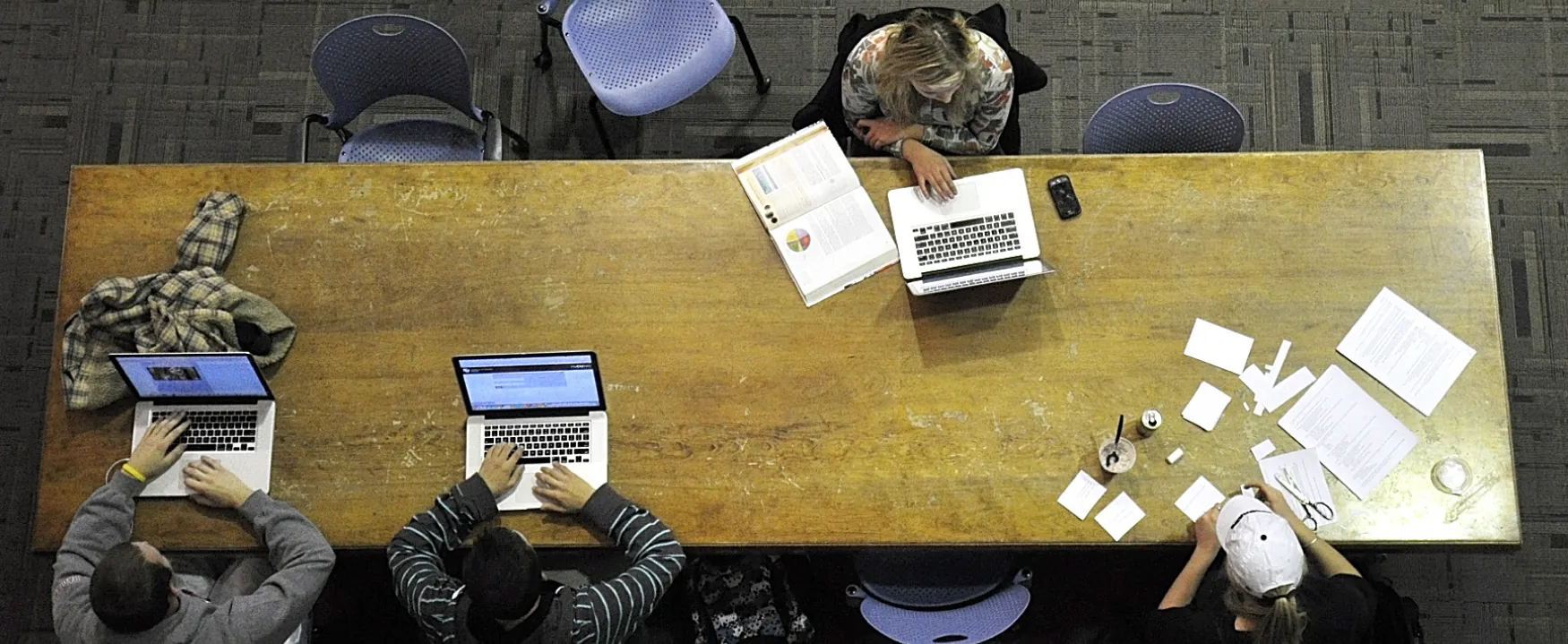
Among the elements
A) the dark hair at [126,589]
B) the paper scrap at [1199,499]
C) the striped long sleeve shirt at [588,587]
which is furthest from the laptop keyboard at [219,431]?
the paper scrap at [1199,499]

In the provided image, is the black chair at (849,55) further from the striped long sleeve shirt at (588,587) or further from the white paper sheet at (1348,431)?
the striped long sleeve shirt at (588,587)

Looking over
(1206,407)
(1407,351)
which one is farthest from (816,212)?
(1407,351)

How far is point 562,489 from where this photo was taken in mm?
2492

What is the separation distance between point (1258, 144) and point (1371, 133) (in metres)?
0.36

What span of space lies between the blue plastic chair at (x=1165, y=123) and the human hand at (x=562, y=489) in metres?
1.54

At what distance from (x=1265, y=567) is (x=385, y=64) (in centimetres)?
247

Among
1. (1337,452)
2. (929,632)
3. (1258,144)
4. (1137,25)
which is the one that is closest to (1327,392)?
(1337,452)

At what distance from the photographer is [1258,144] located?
364 centimetres

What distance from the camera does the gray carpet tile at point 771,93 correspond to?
3.58 meters

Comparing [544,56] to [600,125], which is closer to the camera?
[600,125]

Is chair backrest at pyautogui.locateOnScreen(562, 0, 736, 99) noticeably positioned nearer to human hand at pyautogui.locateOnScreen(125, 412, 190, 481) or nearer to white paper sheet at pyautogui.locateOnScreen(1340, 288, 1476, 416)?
human hand at pyautogui.locateOnScreen(125, 412, 190, 481)

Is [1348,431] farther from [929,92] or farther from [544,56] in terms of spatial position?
[544,56]

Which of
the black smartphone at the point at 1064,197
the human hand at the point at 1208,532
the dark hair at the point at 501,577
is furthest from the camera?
the black smartphone at the point at 1064,197

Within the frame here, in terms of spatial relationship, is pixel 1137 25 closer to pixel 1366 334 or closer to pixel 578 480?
pixel 1366 334
